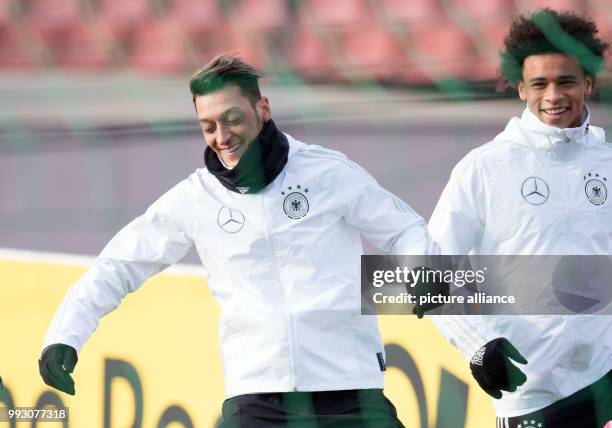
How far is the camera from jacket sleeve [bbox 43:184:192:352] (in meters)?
2.08

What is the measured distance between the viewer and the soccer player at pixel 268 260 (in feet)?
6.50

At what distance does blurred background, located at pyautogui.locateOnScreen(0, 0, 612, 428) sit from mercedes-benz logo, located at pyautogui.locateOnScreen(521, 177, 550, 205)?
0.59 meters

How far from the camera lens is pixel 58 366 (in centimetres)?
202

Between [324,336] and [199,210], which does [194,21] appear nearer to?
[199,210]

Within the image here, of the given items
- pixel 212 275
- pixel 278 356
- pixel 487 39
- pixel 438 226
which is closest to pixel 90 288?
pixel 212 275

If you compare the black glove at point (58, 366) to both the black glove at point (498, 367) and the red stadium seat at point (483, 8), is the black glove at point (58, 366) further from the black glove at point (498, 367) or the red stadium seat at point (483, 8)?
the red stadium seat at point (483, 8)

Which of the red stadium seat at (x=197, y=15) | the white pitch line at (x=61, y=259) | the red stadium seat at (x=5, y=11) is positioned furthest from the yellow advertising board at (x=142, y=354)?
the red stadium seat at (x=5, y=11)

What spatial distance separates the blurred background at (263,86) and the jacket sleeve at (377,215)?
69 centimetres

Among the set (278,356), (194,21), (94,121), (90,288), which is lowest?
(278,356)

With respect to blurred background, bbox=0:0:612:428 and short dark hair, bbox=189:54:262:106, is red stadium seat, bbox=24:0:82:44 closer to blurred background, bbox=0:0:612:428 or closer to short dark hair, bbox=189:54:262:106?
blurred background, bbox=0:0:612:428

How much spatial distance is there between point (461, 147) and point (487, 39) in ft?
1.34

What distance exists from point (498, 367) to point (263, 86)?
1.26m

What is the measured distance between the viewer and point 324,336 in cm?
199
